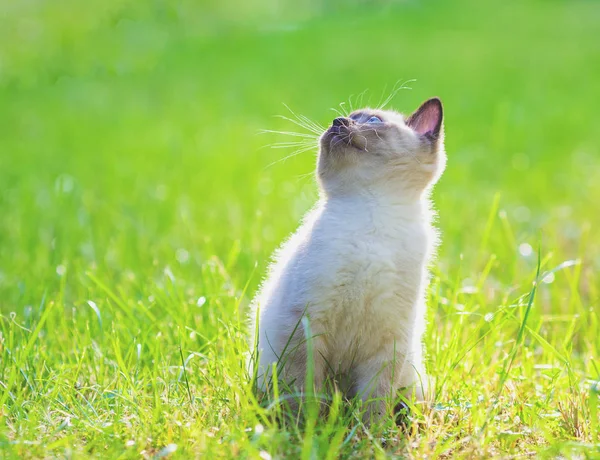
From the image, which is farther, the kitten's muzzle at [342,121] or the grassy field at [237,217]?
the kitten's muzzle at [342,121]

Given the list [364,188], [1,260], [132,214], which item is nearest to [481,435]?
[364,188]

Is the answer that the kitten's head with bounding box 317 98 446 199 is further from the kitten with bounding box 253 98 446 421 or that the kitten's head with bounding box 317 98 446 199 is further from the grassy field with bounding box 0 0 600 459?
the grassy field with bounding box 0 0 600 459

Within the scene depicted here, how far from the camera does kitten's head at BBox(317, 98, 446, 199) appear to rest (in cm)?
282

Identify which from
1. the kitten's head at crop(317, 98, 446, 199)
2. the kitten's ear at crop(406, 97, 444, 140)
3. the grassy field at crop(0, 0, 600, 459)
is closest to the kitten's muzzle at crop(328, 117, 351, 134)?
the kitten's head at crop(317, 98, 446, 199)

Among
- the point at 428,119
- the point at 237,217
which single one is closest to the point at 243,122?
the point at 237,217

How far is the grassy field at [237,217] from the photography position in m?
2.53

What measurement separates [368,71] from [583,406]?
847cm

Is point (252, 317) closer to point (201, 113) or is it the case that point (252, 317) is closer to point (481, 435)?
point (481, 435)

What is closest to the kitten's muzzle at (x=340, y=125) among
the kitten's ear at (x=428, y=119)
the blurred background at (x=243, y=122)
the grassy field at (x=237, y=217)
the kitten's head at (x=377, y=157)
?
the kitten's head at (x=377, y=157)

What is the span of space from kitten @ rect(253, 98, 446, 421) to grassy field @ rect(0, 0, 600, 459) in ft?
0.53

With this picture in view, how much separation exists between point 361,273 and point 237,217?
9.99 feet

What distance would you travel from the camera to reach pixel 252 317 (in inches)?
123

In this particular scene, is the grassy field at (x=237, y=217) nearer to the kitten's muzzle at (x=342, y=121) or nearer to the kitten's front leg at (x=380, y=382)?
the kitten's front leg at (x=380, y=382)

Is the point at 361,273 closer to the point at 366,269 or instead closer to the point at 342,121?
the point at 366,269
